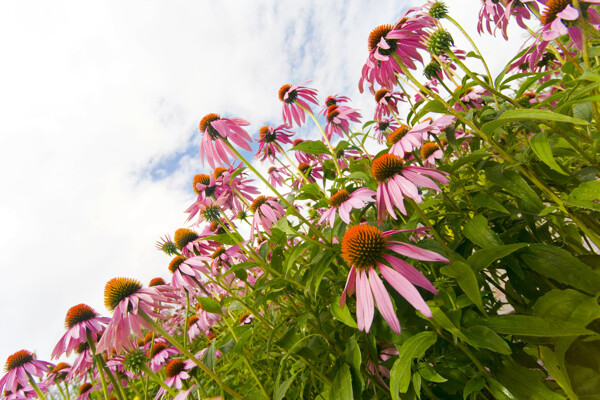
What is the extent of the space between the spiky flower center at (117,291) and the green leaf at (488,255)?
0.93 metres

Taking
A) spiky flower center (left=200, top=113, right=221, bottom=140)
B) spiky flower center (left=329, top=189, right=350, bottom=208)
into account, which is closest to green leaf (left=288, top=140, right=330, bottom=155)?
spiky flower center (left=329, top=189, right=350, bottom=208)

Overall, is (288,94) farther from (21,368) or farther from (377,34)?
(21,368)

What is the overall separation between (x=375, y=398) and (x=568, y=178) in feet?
2.53

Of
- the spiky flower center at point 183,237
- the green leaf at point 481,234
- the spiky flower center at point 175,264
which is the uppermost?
the spiky flower center at point 183,237

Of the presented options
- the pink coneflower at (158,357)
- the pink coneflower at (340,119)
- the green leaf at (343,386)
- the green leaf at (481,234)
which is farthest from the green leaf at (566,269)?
the pink coneflower at (158,357)

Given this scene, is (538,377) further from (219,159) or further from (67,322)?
(67,322)

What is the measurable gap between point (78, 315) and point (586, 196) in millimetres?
1379

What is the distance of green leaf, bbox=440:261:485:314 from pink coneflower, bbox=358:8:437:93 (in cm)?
68

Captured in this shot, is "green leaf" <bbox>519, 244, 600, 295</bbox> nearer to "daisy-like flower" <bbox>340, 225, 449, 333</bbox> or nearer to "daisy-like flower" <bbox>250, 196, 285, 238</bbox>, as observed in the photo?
"daisy-like flower" <bbox>340, 225, 449, 333</bbox>

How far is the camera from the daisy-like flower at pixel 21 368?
4.50ft

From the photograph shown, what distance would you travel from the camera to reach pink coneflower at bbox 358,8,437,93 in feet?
3.35

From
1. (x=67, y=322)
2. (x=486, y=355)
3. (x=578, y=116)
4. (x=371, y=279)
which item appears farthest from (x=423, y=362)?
(x=67, y=322)

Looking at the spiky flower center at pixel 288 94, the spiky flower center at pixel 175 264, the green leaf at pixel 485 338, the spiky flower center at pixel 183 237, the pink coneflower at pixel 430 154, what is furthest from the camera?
the spiky flower center at pixel 288 94

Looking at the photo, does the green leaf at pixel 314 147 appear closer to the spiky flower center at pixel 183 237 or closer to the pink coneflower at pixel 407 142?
the pink coneflower at pixel 407 142
